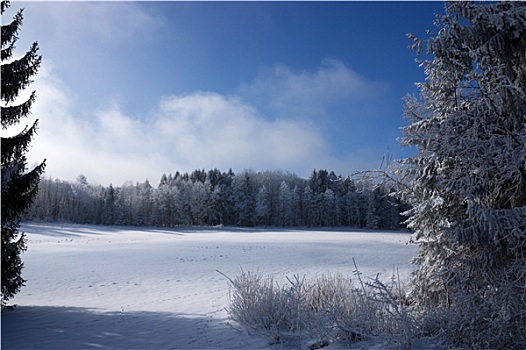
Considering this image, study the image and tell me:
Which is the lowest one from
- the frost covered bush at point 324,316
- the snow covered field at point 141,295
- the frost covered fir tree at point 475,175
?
the snow covered field at point 141,295

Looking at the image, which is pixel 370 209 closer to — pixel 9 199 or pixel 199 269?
pixel 199 269

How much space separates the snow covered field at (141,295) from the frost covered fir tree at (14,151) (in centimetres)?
177

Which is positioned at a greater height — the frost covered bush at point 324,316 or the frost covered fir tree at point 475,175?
the frost covered fir tree at point 475,175

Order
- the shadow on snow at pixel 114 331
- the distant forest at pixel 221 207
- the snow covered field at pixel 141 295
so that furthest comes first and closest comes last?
the distant forest at pixel 221 207, the snow covered field at pixel 141 295, the shadow on snow at pixel 114 331

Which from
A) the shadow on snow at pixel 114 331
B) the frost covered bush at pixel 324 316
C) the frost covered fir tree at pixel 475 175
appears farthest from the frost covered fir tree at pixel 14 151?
the frost covered fir tree at pixel 475 175

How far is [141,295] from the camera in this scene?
43.1 feet

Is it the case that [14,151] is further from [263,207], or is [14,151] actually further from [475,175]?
[263,207]

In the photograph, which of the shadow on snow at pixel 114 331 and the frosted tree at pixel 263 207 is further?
the frosted tree at pixel 263 207

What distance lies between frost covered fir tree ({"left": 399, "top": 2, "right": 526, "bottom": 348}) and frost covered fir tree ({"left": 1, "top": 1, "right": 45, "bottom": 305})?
30.7 ft

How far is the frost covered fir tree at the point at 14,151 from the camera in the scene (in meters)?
8.60

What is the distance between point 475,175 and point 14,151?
10846 mm

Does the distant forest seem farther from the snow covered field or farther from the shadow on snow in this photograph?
the shadow on snow

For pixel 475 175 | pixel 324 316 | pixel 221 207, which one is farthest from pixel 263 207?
pixel 475 175

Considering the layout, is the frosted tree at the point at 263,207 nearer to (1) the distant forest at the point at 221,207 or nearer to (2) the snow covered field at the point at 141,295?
(1) the distant forest at the point at 221,207
